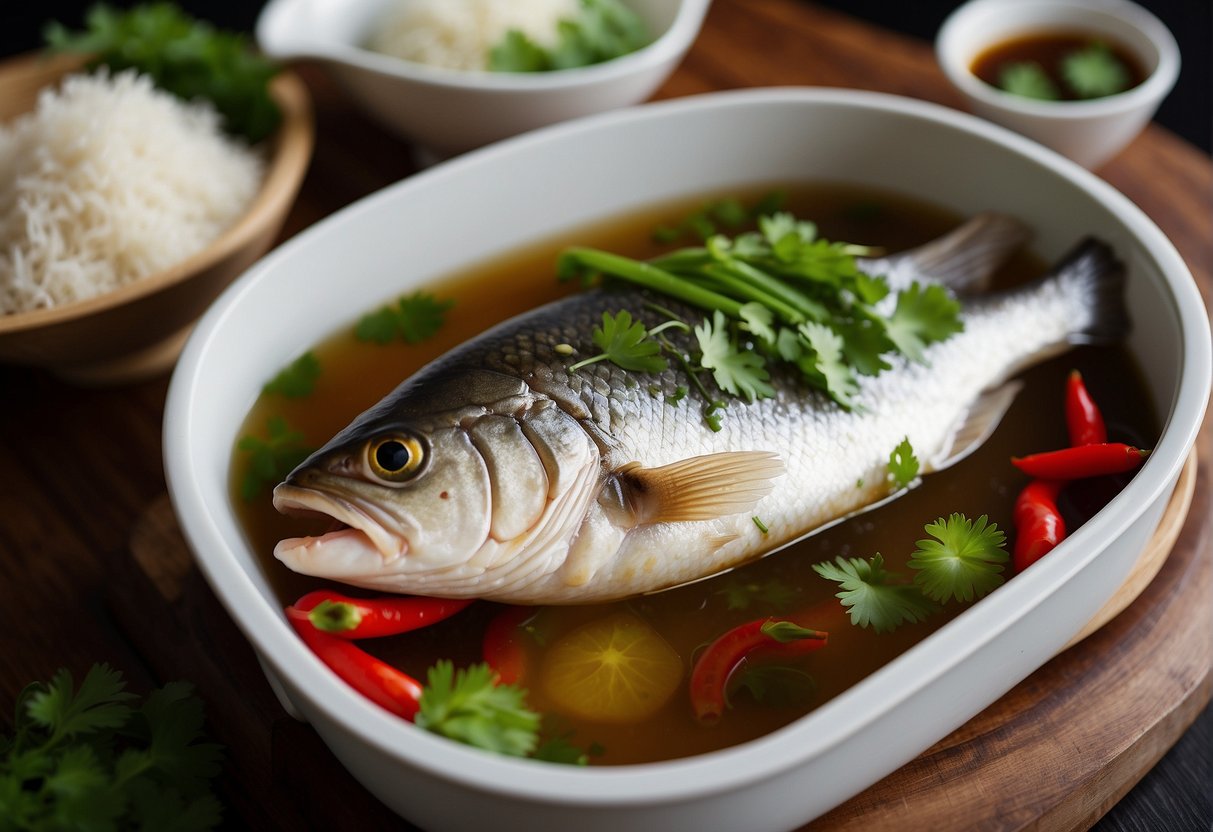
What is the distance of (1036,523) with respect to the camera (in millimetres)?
1573

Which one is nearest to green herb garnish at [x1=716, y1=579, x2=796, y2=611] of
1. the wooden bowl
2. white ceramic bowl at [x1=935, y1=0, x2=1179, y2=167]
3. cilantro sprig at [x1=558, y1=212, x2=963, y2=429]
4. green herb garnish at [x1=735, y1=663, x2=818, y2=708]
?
green herb garnish at [x1=735, y1=663, x2=818, y2=708]

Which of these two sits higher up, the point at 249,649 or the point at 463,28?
the point at 463,28

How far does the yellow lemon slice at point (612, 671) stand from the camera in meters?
1.45

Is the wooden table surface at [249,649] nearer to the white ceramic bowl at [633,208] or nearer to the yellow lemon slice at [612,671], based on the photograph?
the white ceramic bowl at [633,208]

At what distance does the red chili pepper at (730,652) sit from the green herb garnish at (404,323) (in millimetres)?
778

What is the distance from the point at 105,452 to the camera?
1975 millimetres

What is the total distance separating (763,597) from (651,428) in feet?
0.95

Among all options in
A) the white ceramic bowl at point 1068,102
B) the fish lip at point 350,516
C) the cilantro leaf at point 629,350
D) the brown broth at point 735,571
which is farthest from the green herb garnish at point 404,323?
the white ceramic bowl at point 1068,102

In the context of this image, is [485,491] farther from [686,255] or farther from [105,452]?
[105,452]

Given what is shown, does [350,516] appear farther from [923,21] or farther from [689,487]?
[923,21]

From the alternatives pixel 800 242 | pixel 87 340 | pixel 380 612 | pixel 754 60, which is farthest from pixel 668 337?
pixel 754 60

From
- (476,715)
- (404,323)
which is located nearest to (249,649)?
(476,715)

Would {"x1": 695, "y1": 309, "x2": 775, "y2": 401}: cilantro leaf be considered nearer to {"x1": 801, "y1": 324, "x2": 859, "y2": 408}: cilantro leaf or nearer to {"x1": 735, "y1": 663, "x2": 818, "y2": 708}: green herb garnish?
{"x1": 801, "y1": 324, "x2": 859, "y2": 408}: cilantro leaf

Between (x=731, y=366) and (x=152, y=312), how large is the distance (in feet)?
3.25
